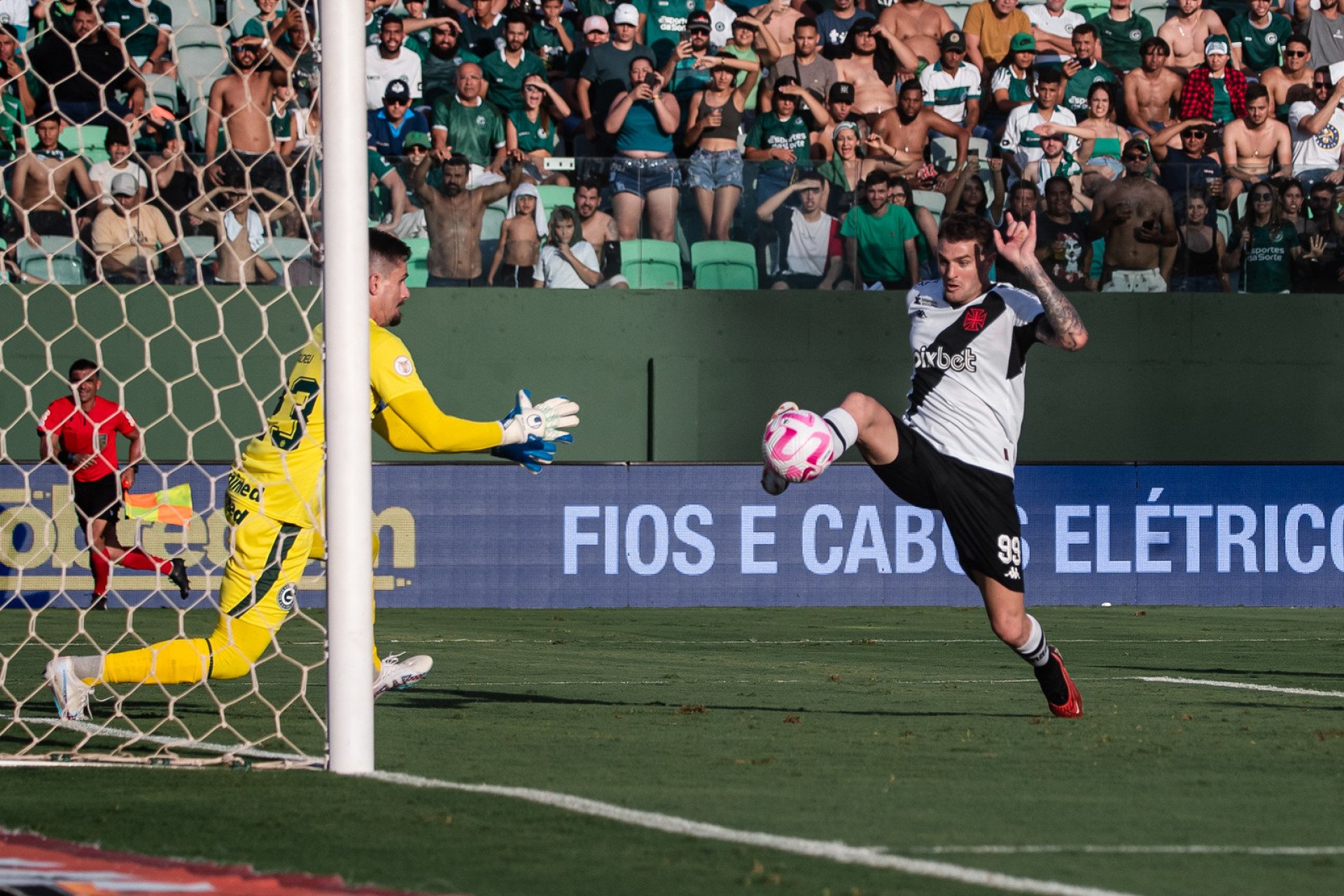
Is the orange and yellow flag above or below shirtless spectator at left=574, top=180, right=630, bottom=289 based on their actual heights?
below

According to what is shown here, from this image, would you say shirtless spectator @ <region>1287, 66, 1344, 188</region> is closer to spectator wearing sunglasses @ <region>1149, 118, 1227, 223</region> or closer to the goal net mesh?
spectator wearing sunglasses @ <region>1149, 118, 1227, 223</region>

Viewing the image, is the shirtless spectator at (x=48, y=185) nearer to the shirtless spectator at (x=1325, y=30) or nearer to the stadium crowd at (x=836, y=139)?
the stadium crowd at (x=836, y=139)

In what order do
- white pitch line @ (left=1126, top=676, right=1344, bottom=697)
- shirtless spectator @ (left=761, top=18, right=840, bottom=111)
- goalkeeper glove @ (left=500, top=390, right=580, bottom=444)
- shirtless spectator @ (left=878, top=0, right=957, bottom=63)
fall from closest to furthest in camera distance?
goalkeeper glove @ (left=500, top=390, right=580, bottom=444)
white pitch line @ (left=1126, top=676, right=1344, bottom=697)
shirtless spectator @ (left=761, top=18, right=840, bottom=111)
shirtless spectator @ (left=878, top=0, right=957, bottom=63)

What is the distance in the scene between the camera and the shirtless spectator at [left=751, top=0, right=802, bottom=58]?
1836 cm

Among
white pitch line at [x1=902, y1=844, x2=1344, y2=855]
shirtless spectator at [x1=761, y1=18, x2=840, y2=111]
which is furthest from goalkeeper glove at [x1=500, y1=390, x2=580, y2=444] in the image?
shirtless spectator at [x1=761, y1=18, x2=840, y2=111]

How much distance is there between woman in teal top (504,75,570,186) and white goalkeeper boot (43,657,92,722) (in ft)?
34.7

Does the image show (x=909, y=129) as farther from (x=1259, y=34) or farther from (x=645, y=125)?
(x=1259, y=34)

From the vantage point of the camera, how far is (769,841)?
461cm

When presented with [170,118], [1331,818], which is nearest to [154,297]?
[170,118]

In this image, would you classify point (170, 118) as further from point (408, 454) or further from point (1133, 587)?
point (1133, 587)

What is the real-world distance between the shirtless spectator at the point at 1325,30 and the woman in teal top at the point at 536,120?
26.1ft

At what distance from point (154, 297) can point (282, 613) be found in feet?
31.2

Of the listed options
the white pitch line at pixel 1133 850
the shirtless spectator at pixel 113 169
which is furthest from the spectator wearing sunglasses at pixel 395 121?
the white pitch line at pixel 1133 850

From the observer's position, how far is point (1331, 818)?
5105mm
